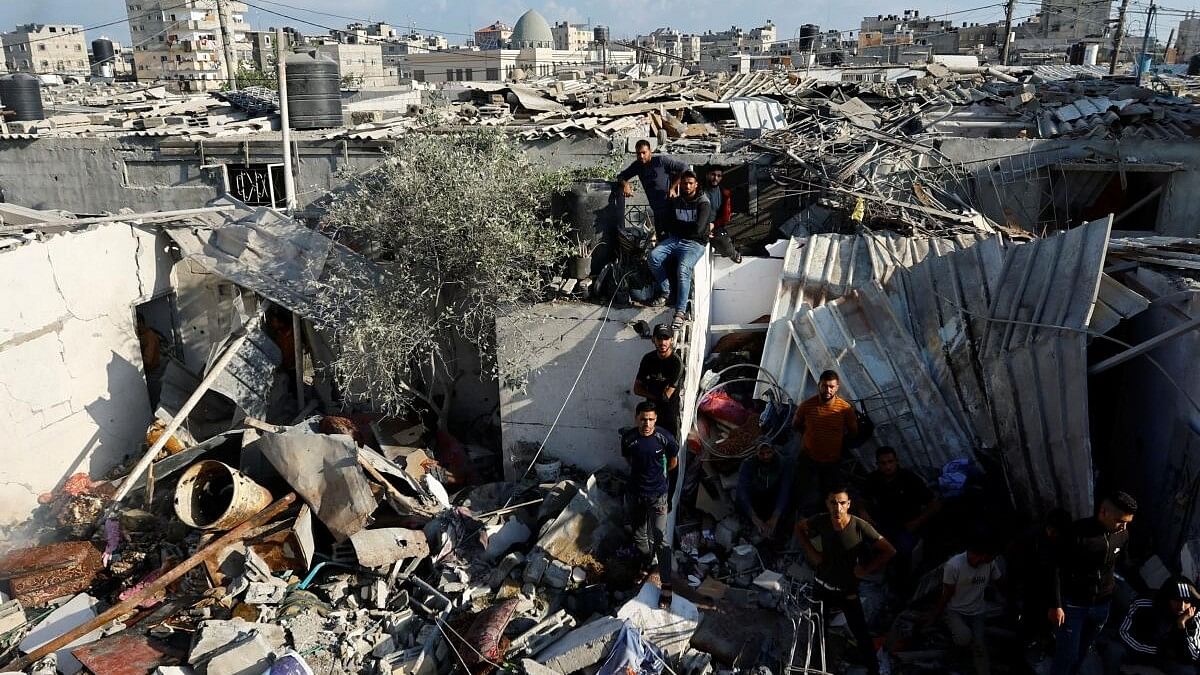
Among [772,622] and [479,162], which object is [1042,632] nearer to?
[772,622]

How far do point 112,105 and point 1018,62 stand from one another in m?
33.1

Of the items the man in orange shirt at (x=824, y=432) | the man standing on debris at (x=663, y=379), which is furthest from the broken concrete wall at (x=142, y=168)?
the man in orange shirt at (x=824, y=432)

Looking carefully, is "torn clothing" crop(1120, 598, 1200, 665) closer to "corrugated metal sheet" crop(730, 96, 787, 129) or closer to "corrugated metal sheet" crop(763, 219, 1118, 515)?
"corrugated metal sheet" crop(763, 219, 1118, 515)

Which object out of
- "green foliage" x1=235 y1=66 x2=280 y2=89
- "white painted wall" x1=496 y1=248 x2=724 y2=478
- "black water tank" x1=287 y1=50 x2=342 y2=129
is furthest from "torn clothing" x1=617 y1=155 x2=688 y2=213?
"green foliage" x1=235 y1=66 x2=280 y2=89

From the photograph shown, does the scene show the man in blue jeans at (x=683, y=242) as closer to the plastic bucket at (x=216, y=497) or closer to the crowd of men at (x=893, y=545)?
the crowd of men at (x=893, y=545)

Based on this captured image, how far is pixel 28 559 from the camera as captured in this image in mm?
7445

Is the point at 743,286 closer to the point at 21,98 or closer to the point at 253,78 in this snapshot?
the point at 21,98

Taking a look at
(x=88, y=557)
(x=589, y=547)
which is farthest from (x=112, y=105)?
(x=589, y=547)

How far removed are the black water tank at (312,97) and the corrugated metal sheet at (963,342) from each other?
9.44 meters

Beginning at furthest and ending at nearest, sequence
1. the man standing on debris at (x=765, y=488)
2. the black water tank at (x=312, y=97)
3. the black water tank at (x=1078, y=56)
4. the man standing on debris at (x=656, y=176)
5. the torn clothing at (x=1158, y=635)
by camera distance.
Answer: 1. the black water tank at (x=1078, y=56)
2. the black water tank at (x=312, y=97)
3. the man standing on debris at (x=656, y=176)
4. the man standing on debris at (x=765, y=488)
5. the torn clothing at (x=1158, y=635)

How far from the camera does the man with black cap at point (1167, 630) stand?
4.71 meters

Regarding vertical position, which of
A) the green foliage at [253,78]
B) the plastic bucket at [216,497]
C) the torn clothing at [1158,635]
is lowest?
the plastic bucket at [216,497]

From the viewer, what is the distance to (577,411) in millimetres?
7934

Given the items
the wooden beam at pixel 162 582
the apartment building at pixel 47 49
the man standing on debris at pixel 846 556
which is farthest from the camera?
the apartment building at pixel 47 49
